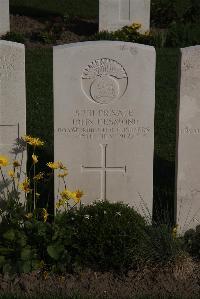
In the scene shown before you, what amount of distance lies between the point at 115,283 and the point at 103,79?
1690 millimetres

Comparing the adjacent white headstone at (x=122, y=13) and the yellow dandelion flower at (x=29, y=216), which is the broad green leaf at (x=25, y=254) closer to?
the yellow dandelion flower at (x=29, y=216)

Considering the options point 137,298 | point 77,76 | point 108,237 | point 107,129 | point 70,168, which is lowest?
point 137,298

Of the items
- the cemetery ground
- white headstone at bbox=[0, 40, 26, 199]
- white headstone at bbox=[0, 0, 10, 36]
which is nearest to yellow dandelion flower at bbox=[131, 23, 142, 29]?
the cemetery ground

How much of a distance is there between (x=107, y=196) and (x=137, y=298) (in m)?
1.27

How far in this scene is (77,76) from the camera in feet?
17.9

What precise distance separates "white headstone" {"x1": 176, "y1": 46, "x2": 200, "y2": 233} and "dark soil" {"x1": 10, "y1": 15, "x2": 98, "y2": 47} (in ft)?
26.3

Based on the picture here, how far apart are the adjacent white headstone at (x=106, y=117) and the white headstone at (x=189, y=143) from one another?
256mm

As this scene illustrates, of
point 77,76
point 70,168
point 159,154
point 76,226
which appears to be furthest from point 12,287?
point 159,154

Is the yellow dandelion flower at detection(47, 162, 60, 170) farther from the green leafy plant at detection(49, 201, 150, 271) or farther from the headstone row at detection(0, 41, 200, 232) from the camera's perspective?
the green leafy plant at detection(49, 201, 150, 271)

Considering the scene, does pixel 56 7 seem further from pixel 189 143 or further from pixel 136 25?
pixel 189 143

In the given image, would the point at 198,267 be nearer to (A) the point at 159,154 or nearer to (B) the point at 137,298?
(B) the point at 137,298

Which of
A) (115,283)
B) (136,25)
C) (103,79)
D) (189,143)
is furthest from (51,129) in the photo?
(136,25)

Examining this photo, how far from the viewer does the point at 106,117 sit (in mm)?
5543

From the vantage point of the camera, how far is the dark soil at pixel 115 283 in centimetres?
484
